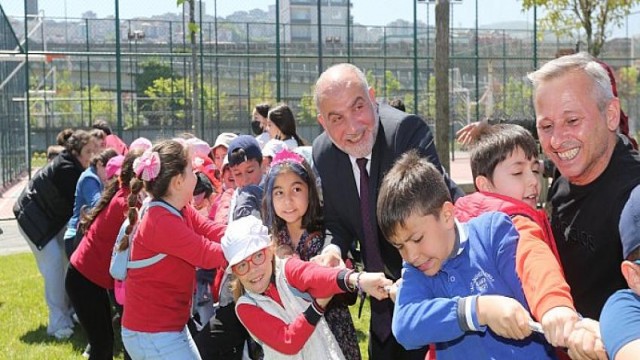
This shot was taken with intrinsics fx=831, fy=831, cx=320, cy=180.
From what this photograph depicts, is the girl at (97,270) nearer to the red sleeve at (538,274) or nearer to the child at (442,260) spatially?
the child at (442,260)

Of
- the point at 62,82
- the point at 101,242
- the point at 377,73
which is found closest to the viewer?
the point at 101,242

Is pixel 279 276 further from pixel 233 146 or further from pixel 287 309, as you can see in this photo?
pixel 233 146

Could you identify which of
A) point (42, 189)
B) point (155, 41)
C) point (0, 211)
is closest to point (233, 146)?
point (42, 189)

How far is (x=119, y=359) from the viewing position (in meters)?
7.11

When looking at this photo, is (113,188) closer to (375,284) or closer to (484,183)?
(375,284)

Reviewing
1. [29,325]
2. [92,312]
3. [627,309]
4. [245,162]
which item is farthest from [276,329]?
[29,325]

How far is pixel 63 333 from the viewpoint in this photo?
8.00 meters

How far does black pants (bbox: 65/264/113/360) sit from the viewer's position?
6102 mm

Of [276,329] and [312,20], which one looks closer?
[276,329]

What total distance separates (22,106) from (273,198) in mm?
20209

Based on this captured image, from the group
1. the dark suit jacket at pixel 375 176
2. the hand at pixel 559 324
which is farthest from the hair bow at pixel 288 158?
the hand at pixel 559 324

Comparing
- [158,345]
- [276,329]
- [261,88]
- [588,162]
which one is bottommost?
[158,345]

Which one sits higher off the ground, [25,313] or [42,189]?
[42,189]

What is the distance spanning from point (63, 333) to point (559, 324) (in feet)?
21.6
